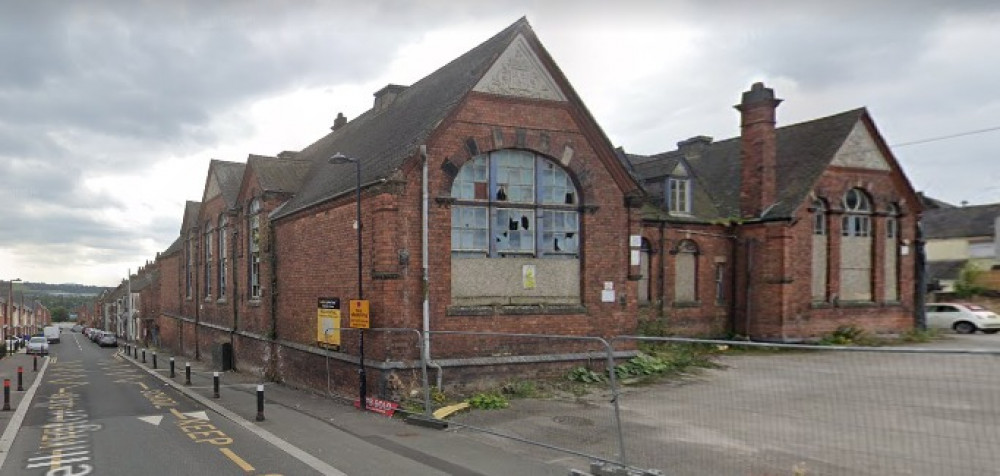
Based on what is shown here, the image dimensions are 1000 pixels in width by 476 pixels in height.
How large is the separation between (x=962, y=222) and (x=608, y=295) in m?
44.5

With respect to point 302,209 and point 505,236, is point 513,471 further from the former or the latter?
point 302,209

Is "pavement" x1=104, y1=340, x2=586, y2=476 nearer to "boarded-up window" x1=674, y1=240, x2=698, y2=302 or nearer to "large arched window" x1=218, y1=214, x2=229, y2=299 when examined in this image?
"large arched window" x1=218, y1=214, x2=229, y2=299

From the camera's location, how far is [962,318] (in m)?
30.3

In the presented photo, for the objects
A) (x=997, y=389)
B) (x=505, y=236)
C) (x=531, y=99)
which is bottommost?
(x=997, y=389)

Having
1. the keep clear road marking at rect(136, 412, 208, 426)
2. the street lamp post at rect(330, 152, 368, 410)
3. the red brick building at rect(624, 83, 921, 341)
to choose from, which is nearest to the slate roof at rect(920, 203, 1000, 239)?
the red brick building at rect(624, 83, 921, 341)

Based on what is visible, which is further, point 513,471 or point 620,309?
point 620,309

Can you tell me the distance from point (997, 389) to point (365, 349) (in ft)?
43.1

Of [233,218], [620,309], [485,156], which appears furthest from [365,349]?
[233,218]

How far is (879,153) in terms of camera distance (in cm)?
2627

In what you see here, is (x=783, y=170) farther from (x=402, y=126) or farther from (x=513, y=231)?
(x=402, y=126)

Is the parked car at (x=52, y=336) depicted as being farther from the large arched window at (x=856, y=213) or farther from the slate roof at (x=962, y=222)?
the slate roof at (x=962, y=222)

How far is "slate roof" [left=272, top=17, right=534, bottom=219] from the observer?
16375mm

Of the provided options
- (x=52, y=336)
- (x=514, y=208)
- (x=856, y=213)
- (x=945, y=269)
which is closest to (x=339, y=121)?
(x=514, y=208)

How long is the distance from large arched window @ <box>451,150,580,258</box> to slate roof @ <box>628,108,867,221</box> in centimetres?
785
